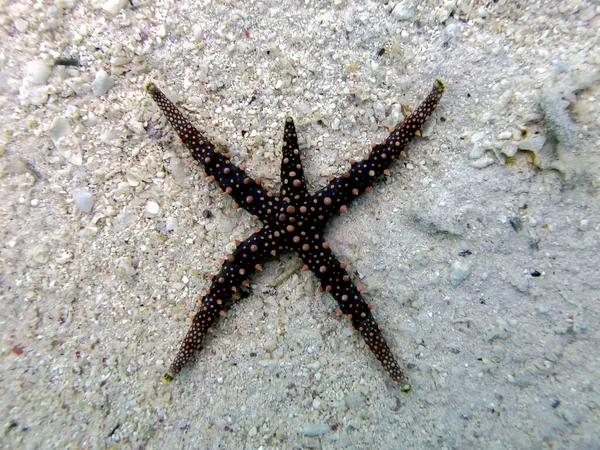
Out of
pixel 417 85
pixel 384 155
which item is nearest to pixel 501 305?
pixel 384 155

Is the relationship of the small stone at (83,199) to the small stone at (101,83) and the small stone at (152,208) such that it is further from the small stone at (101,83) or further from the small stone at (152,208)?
the small stone at (101,83)

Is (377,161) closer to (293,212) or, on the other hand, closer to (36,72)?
(293,212)

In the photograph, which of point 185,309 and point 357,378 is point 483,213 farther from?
point 185,309

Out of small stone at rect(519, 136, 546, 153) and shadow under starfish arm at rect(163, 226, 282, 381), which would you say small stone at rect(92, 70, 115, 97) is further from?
small stone at rect(519, 136, 546, 153)

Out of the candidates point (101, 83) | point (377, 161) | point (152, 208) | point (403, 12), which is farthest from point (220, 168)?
point (403, 12)

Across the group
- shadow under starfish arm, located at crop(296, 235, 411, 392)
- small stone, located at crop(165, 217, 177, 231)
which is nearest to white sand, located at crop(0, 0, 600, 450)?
small stone, located at crop(165, 217, 177, 231)

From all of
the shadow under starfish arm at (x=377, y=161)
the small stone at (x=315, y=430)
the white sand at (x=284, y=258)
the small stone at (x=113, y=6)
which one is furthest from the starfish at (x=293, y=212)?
the small stone at (x=113, y=6)
